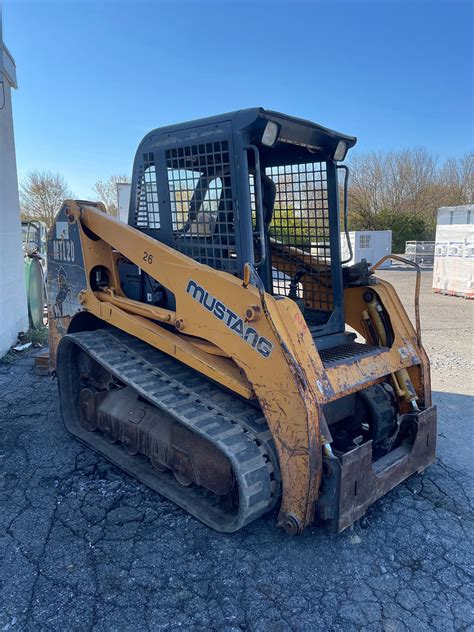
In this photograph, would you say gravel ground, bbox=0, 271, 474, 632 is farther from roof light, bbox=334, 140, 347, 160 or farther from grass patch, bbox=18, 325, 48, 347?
grass patch, bbox=18, 325, 48, 347

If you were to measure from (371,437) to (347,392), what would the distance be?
644 mm

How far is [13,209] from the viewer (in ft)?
25.1

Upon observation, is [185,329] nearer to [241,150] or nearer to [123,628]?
[241,150]

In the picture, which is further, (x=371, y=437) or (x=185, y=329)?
(x=371, y=437)

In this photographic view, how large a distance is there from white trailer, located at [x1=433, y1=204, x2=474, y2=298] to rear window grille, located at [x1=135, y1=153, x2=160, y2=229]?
11.7 meters

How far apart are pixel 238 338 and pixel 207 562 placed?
1213 millimetres

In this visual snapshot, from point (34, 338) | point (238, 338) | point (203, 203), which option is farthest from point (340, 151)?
point (34, 338)

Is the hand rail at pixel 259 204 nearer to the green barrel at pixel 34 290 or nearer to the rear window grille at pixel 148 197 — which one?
the rear window grille at pixel 148 197

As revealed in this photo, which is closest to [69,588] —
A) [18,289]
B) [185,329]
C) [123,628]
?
[123,628]

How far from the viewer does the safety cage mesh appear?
12.9 ft

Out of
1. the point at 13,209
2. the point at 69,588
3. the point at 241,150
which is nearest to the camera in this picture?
the point at 69,588

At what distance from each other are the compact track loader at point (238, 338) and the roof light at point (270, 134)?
0.01 metres

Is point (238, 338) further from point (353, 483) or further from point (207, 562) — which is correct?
point (207, 562)

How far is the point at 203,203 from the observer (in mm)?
3389
